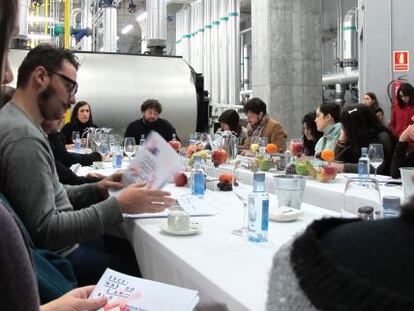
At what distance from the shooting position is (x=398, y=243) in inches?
15.6

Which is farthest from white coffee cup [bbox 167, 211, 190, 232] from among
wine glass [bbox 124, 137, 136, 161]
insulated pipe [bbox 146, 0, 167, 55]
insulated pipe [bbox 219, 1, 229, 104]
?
insulated pipe [bbox 219, 1, 229, 104]

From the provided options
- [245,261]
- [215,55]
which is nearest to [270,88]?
[215,55]

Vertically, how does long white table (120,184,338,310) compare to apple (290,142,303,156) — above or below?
below

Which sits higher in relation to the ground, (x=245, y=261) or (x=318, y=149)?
(x=318, y=149)

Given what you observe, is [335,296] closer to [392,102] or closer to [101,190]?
[101,190]

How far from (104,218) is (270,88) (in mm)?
6576

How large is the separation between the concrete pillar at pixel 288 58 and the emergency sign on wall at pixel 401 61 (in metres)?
2.74

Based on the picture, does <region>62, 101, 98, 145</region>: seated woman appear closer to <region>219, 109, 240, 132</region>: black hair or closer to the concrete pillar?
<region>219, 109, 240, 132</region>: black hair

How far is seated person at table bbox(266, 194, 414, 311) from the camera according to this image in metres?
0.37

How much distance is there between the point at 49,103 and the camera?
1784mm

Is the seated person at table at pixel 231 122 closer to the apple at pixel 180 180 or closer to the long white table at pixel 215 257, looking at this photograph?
the apple at pixel 180 180

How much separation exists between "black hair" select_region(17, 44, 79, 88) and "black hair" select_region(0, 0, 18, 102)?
1.19m

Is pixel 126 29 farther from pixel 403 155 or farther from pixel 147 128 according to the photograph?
pixel 403 155

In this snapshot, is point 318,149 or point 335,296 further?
point 318,149
